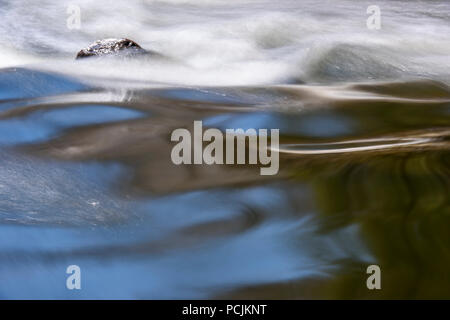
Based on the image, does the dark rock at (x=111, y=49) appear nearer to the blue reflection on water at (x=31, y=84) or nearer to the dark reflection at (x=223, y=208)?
the blue reflection on water at (x=31, y=84)

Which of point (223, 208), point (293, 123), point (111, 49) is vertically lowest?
point (223, 208)

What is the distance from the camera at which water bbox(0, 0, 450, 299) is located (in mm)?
1569

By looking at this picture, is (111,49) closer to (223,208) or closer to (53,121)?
(53,121)

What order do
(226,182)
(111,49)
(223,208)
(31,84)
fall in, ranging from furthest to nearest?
(111,49) < (31,84) < (226,182) < (223,208)

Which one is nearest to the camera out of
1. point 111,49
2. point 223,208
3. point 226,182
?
point 223,208

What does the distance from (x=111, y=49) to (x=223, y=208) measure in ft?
7.56

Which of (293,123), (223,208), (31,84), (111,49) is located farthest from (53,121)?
(111,49)

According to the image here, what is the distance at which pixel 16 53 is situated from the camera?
4406 millimetres

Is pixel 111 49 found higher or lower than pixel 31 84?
higher

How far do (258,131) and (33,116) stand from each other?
34.1 inches

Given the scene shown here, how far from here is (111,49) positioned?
3.97 metres

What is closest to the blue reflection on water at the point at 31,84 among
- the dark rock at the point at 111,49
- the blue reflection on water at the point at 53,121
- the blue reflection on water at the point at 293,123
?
the blue reflection on water at the point at 53,121

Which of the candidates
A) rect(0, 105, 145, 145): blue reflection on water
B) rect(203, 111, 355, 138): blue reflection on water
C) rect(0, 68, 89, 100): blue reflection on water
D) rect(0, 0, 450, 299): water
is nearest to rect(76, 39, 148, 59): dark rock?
rect(0, 0, 450, 299): water
